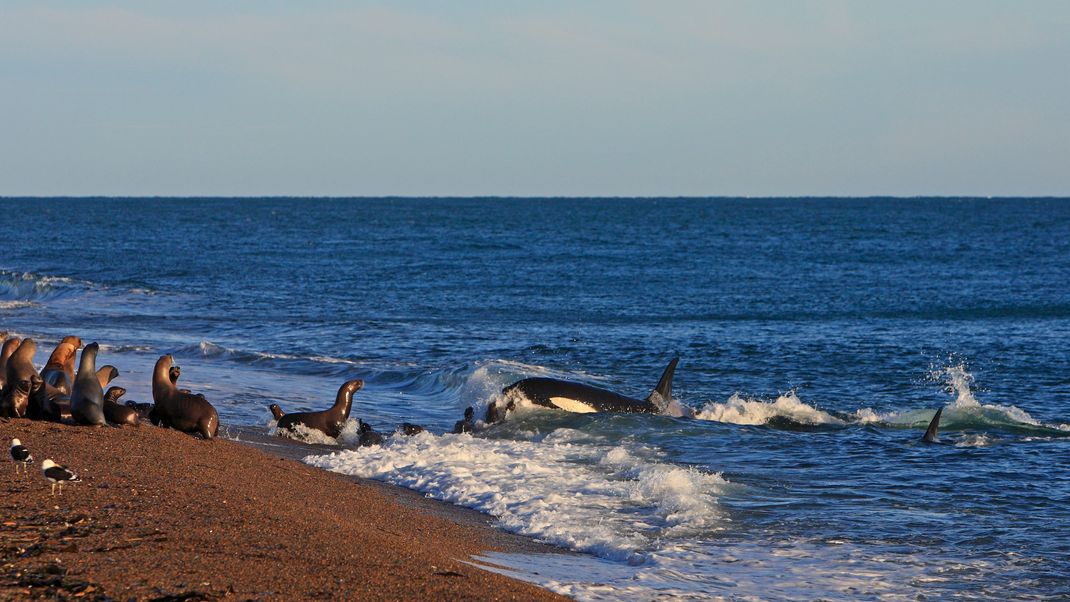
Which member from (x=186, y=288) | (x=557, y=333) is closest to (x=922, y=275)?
(x=557, y=333)

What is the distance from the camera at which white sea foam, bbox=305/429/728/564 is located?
410 inches

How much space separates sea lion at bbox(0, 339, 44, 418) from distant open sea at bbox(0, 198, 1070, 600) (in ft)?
10.1

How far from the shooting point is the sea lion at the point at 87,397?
12062mm

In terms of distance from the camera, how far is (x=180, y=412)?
41.5 feet

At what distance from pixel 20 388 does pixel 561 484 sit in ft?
18.9

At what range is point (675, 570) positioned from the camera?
9133mm

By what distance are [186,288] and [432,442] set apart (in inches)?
Answer: 1072

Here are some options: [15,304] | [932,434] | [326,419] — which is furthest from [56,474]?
[15,304]

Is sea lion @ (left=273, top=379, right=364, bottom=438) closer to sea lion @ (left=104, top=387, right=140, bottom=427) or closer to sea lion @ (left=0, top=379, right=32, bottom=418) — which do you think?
sea lion @ (left=104, top=387, right=140, bottom=427)

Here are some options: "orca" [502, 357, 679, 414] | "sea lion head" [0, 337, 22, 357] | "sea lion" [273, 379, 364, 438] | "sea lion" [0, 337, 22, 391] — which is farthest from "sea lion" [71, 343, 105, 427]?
"orca" [502, 357, 679, 414]

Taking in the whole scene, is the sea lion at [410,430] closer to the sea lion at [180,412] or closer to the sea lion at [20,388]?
the sea lion at [180,412]

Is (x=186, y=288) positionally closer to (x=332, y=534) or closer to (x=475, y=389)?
(x=475, y=389)

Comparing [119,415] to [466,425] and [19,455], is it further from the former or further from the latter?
[466,425]

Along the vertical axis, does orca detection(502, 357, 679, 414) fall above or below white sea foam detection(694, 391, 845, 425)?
above
